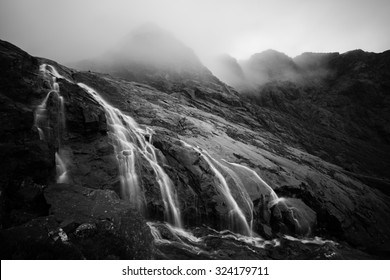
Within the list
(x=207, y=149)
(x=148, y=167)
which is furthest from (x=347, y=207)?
(x=148, y=167)

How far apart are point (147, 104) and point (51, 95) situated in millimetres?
17636

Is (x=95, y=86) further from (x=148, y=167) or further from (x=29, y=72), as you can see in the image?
(x=148, y=167)

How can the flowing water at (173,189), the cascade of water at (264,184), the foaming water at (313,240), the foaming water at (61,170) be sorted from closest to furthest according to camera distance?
the foaming water at (61,170) → the flowing water at (173,189) → the foaming water at (313,240) → the cascade of water at (264,184)

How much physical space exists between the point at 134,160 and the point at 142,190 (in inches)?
116

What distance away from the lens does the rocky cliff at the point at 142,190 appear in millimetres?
10531

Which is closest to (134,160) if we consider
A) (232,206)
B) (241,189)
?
(232,206)

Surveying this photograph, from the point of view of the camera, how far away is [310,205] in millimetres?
28391

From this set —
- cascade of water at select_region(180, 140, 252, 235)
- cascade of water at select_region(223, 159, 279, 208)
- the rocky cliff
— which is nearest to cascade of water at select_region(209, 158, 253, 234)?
the rocky cliff

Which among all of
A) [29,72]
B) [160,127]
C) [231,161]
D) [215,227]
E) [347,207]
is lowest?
[347,207]

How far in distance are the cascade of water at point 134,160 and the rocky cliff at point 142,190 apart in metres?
0.10

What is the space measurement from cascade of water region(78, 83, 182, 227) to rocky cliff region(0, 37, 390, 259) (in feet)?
0.33

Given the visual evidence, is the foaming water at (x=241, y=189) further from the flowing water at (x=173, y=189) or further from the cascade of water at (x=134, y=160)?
the cascade of water at (x=134, y=160)

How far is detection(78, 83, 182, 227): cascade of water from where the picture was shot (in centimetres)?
1933

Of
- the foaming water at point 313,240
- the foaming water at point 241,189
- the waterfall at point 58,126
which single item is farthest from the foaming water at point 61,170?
the foaming water at point 313,240
